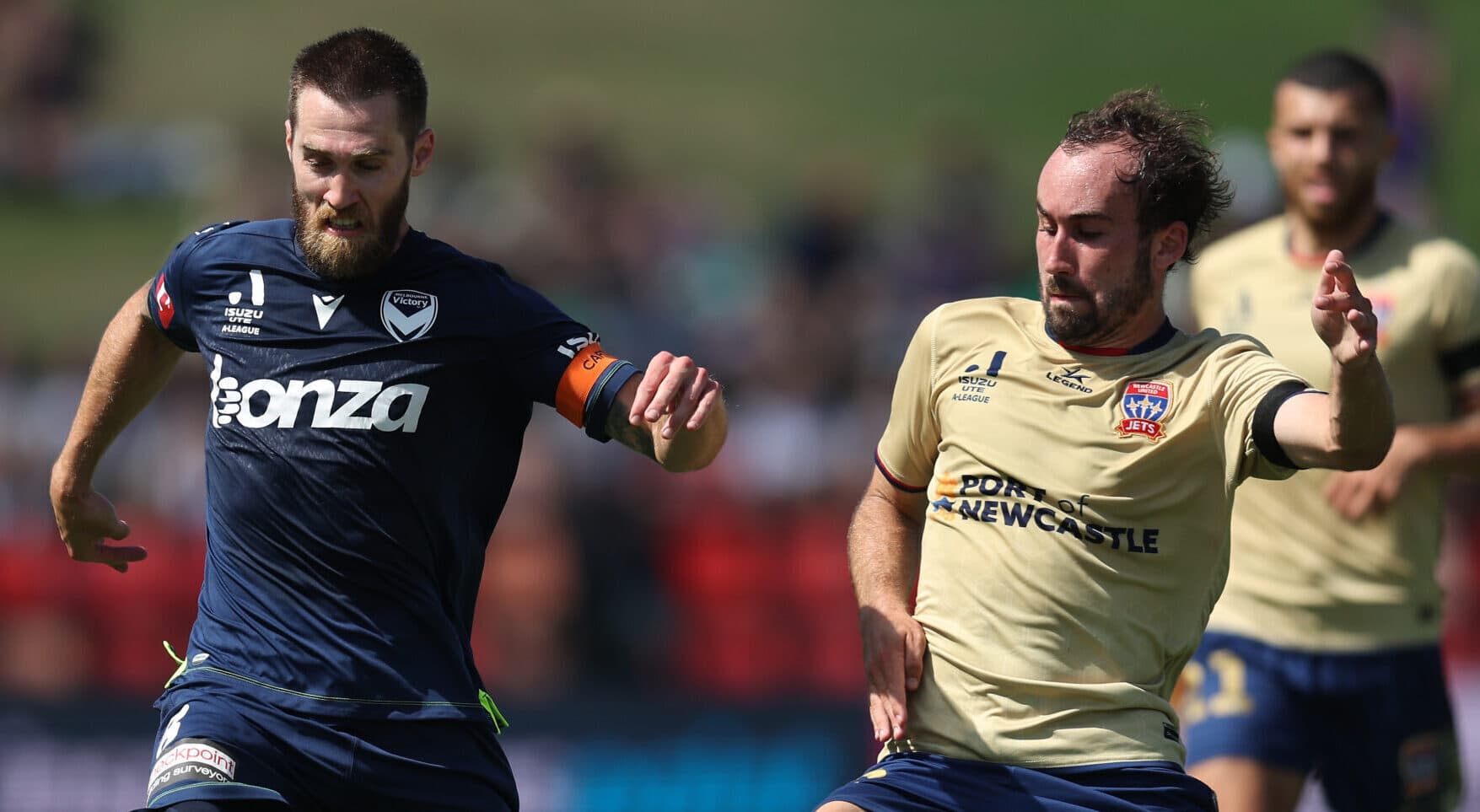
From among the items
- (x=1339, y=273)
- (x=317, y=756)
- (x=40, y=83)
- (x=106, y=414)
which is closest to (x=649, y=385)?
(x=317, y=756)

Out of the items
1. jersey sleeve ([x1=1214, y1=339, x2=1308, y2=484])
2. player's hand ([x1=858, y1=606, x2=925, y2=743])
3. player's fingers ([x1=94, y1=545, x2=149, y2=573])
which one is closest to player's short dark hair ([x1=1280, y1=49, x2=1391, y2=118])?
jersey sleeve ([x1=1214, y1=339, x2=1308, y2=484])

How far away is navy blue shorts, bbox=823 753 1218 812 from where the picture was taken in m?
4.46

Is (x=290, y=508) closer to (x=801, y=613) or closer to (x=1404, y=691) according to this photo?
(x=1404, y=691)

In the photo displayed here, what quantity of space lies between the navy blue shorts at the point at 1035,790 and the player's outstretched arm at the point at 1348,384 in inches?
36.0

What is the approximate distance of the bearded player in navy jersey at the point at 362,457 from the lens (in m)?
4.70

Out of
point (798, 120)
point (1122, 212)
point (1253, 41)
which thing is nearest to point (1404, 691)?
point (1122, 212)

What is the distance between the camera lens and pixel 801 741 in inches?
406

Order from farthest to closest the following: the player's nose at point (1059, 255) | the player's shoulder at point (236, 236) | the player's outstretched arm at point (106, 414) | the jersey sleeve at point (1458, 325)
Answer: the jersey sleeve at point (1458, 325) < the player's outstretched arm at point (106, 414) < the player's shoulder at point (236, 236) < the player's nose at point (1059, 255)

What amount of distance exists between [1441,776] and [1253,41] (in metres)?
20.9

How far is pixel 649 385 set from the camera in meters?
4.41

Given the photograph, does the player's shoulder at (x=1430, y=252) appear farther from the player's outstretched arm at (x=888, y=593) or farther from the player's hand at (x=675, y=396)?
the player's hand at (x=675, y=396)

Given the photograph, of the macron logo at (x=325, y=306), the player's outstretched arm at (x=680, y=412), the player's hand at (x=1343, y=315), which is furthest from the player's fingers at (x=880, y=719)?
the macron logo at (x=325, y=306)

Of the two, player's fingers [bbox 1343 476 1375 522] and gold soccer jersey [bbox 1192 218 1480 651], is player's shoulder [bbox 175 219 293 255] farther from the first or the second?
player's fingers [bbox 1343 476 1375 522]

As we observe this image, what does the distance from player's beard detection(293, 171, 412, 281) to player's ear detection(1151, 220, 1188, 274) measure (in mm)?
1909
